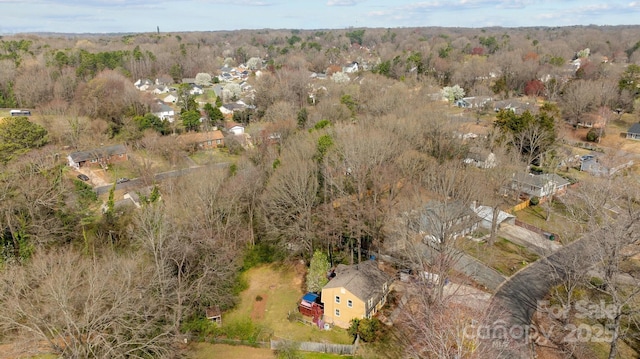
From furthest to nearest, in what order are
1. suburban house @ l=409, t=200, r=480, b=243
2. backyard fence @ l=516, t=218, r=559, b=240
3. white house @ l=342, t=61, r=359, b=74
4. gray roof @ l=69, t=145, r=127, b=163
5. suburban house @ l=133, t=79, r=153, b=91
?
white house @ l=342, t=61, r=359, b=74 < suburban house @ l=133, t=79, r=153, b=91 < gray roof @ l=69, t=145, r=127, b=163 < backyard fence @ l=516, t=218, r=559, b=240 < suburban house @ l=409, t=200, r=480, b=243

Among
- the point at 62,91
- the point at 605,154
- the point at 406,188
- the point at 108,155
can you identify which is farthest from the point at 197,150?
the point at 605,154

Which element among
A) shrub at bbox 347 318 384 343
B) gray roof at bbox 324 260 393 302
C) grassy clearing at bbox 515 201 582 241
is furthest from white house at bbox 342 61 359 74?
shrub at bbox 347 318 384 343

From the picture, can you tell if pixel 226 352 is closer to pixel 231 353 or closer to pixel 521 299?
pixel 231 353

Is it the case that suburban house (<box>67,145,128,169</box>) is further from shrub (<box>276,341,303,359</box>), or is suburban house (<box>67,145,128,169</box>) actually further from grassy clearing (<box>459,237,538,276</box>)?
grassy clearing (<box>459,237,538,276</box>)

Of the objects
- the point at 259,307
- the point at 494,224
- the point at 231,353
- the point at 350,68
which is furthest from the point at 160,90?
the point at 494,224

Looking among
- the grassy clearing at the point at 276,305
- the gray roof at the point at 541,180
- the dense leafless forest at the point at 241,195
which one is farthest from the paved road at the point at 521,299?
the gray roof at the point at 541,180

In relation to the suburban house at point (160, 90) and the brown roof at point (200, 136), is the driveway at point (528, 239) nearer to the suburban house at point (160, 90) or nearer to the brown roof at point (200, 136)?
the brown roof at point (200, 136)
